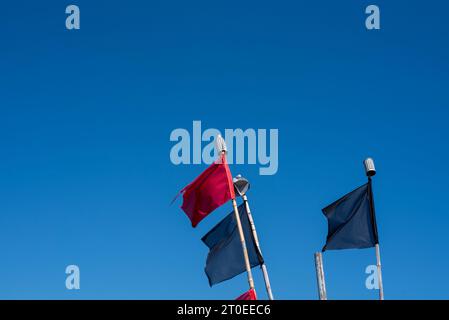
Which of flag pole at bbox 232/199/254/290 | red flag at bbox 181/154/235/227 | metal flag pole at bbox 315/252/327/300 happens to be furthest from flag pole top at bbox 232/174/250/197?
metal flag pole at bbox 315/252/327/300

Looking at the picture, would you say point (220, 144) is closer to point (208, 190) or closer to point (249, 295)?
point (208, 190)

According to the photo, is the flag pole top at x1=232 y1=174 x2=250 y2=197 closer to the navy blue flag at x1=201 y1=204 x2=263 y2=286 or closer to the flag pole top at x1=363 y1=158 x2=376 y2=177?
the navy blue flag at x1=201 y1=204 x2=263 y2=286

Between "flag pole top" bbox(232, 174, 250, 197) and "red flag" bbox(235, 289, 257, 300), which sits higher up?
"flag pole top" bbox(232, 174, 250, 197)

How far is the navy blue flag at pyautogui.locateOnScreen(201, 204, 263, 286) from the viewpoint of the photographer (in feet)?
106

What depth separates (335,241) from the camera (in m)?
32.0

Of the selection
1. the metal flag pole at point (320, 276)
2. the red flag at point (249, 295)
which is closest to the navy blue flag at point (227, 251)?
the red flag at point (249, 295)

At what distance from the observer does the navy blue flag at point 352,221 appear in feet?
105

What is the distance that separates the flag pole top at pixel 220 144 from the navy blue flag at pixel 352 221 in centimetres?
503

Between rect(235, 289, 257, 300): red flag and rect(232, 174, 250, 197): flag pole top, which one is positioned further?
rect(232, 174, 250, 197): flag pole top

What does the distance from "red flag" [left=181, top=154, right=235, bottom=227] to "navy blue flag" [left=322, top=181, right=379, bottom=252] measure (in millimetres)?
4355
